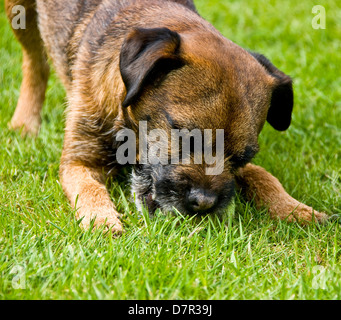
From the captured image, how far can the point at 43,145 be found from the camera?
14.5 ft

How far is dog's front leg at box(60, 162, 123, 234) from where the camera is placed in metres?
3.19

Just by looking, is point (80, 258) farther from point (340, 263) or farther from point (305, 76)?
point (305, 76)

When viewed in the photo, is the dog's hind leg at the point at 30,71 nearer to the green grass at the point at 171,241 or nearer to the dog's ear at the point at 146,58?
the green grass at the point at 171,241

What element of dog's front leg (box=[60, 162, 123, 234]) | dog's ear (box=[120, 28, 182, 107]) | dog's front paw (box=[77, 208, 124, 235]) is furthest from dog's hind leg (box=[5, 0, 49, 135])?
dog's ear (box=[120, 28, 182, 107])

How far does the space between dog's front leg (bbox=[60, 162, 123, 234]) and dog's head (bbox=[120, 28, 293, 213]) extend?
299 millimetres

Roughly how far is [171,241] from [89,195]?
75cm

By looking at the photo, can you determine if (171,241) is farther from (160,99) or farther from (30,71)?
(30,71)

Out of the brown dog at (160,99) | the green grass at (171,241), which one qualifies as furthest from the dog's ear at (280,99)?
the green grass at (171,241)

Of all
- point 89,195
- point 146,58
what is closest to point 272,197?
point 89,195

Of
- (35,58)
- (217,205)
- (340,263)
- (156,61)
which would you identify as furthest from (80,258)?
(35,58)

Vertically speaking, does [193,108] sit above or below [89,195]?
above

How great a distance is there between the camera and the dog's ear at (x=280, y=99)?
3564mm

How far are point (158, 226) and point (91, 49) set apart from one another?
1.49 meters

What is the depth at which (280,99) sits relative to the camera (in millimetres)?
3625
